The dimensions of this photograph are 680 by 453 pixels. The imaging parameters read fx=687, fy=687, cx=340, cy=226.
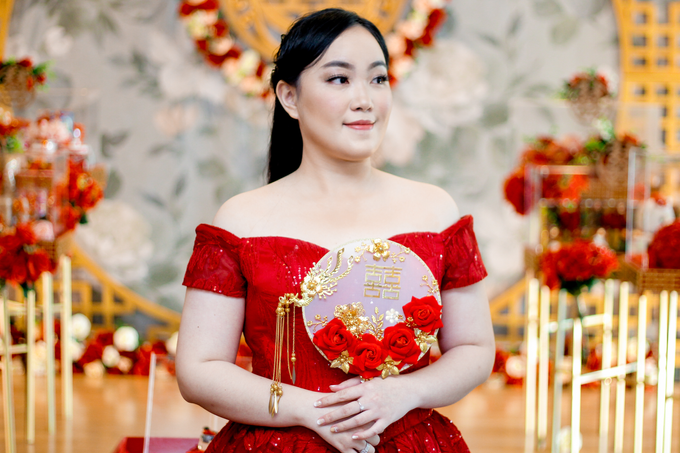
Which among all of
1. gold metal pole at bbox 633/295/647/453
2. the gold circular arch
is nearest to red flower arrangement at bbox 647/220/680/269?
gold metal pole at bbox 633/295/647/453

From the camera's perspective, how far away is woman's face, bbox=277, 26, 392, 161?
1.37 metres

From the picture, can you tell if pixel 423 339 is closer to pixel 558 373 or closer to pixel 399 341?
pixel 399 341

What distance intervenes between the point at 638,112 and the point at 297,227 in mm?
2209

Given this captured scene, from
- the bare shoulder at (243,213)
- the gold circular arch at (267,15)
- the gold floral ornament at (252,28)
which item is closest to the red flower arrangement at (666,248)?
the bare shoulder at (243,213)

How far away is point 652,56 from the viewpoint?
4.05 metres

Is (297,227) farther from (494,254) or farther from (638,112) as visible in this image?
(494,254)

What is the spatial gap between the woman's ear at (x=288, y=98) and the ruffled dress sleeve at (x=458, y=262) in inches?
16.4

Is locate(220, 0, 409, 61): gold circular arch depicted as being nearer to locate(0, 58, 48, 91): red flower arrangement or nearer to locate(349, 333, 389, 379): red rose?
locate(0, 58, 48, 91): red flower arrangement

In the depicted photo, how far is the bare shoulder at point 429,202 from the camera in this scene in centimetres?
149

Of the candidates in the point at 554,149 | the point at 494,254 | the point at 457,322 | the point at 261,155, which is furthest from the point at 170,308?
the point at 457,322

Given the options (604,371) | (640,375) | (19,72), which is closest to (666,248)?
(640,375)

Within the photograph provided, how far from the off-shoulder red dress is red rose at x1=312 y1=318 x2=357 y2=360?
9 centimetres

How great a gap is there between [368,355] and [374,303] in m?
0.11

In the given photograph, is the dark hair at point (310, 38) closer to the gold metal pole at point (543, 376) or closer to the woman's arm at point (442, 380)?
the woman's arm at point (442, 380)
